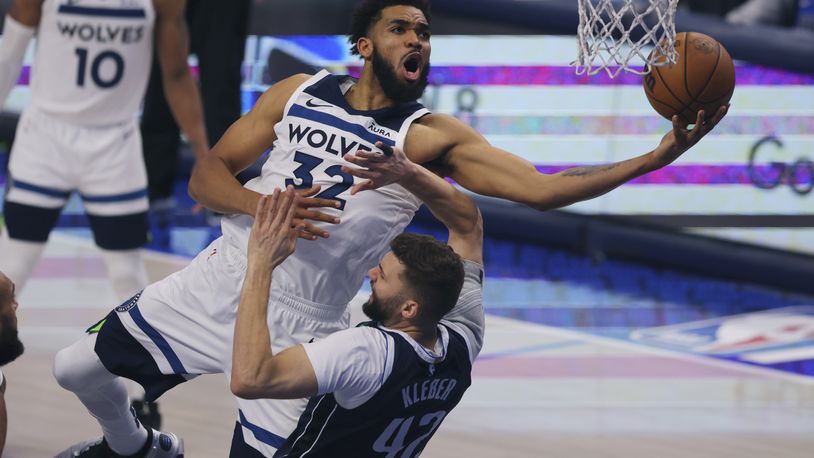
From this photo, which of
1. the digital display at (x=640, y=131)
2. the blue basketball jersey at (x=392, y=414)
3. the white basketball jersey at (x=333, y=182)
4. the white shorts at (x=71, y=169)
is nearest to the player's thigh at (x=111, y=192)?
the white shorts at (x=71, y=169)

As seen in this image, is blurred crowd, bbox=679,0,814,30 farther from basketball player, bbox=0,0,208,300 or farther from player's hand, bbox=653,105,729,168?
player's hand, bbox=653,105,729,168

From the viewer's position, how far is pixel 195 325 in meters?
4.76

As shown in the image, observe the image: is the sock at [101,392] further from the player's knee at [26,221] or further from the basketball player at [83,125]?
the player's knee at [26,221]

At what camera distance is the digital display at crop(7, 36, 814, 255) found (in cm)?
871

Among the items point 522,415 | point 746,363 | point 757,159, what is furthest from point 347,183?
point 757,159

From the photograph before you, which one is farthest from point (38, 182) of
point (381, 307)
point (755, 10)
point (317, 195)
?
point (755, 10)

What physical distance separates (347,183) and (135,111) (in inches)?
85.4

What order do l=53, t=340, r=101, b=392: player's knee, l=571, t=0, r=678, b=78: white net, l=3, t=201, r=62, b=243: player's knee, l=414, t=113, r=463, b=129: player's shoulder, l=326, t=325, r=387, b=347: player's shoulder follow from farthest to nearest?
l=3, t=201, r=62, b=243: player's knee → l=53, t=340, r=101, b=392: player's knee → l=414, t=113, r=463, b=129: player's shoulder → l=571, t=0, r=678, b=78: white net → l=326, t=325, r=387, b=347: player's shoulder

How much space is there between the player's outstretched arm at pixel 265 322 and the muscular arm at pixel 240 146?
77 centimetres

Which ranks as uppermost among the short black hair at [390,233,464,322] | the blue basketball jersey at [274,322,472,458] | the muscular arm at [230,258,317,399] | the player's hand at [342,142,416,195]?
the player's hand at [342,142,416,195]

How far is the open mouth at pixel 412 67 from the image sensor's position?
15.2ft

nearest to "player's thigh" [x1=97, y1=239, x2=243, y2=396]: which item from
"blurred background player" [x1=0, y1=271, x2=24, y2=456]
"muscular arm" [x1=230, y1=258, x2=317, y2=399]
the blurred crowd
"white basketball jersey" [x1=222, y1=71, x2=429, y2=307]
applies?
"white basketball jersey" [x1=222, y1=71, x2=429, y2=307]

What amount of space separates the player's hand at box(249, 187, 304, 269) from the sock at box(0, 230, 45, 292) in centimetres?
253

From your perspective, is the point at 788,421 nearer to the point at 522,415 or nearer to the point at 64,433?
the point at 522,415
